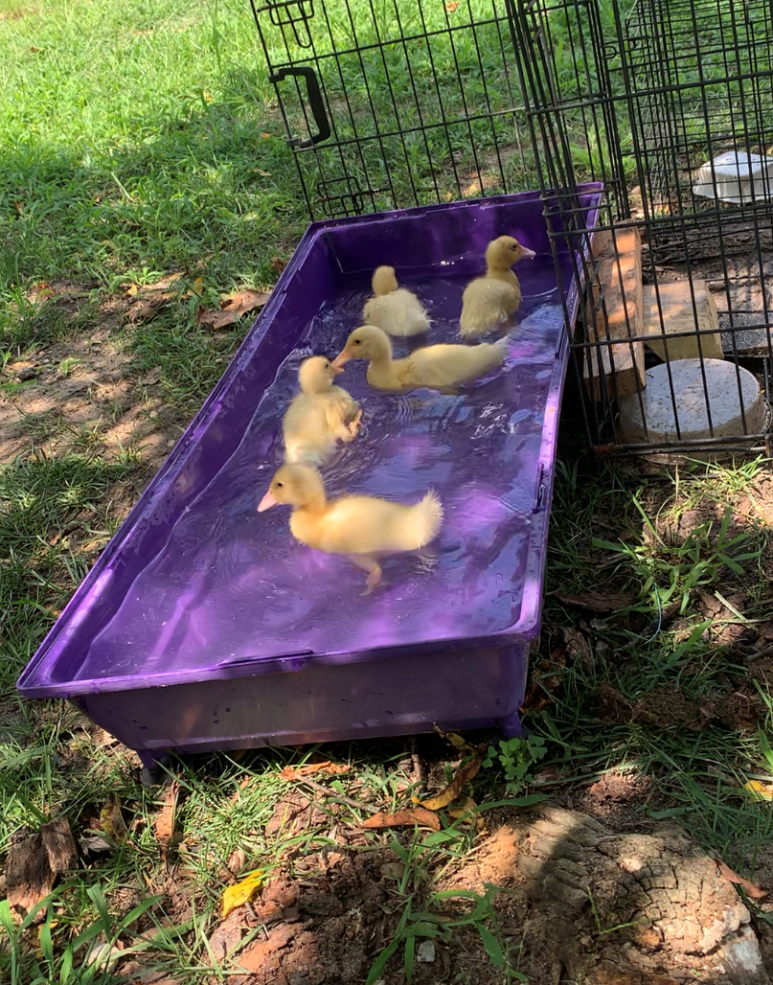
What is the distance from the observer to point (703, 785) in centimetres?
209

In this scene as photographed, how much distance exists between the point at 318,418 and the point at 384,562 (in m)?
0.73

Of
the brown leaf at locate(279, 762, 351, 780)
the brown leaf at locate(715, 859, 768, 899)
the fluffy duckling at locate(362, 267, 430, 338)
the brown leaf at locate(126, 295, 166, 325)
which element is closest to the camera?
the brown leaf at locate(715, 859, 768, 899)

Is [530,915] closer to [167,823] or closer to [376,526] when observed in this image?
[167,823]

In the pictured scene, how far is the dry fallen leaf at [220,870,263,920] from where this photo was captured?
2.06 meters

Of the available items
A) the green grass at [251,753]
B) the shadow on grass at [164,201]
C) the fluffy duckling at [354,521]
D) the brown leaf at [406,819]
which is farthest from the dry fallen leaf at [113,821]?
the shadow on grass at [164,201]

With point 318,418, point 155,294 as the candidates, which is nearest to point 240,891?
point 318,418

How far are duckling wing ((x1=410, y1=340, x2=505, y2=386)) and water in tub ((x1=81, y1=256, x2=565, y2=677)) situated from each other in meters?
0.06

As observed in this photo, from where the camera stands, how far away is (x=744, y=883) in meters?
1.82

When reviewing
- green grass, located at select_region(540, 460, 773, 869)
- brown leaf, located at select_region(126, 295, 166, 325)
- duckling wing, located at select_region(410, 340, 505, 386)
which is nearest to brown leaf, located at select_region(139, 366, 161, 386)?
brown leaf, located at select_region(126, 295, 166, 325)

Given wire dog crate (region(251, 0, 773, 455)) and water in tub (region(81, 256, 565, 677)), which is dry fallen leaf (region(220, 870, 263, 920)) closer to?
water in tub (region(81, 256, 565, 677))

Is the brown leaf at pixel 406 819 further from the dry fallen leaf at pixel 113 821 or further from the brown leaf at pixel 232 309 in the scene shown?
the brown leaf at pixel 232 309

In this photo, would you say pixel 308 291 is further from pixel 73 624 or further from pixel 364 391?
pixel 73 624

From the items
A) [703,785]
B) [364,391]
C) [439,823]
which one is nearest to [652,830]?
[703,785]

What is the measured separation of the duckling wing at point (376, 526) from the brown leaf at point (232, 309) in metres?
2.07
